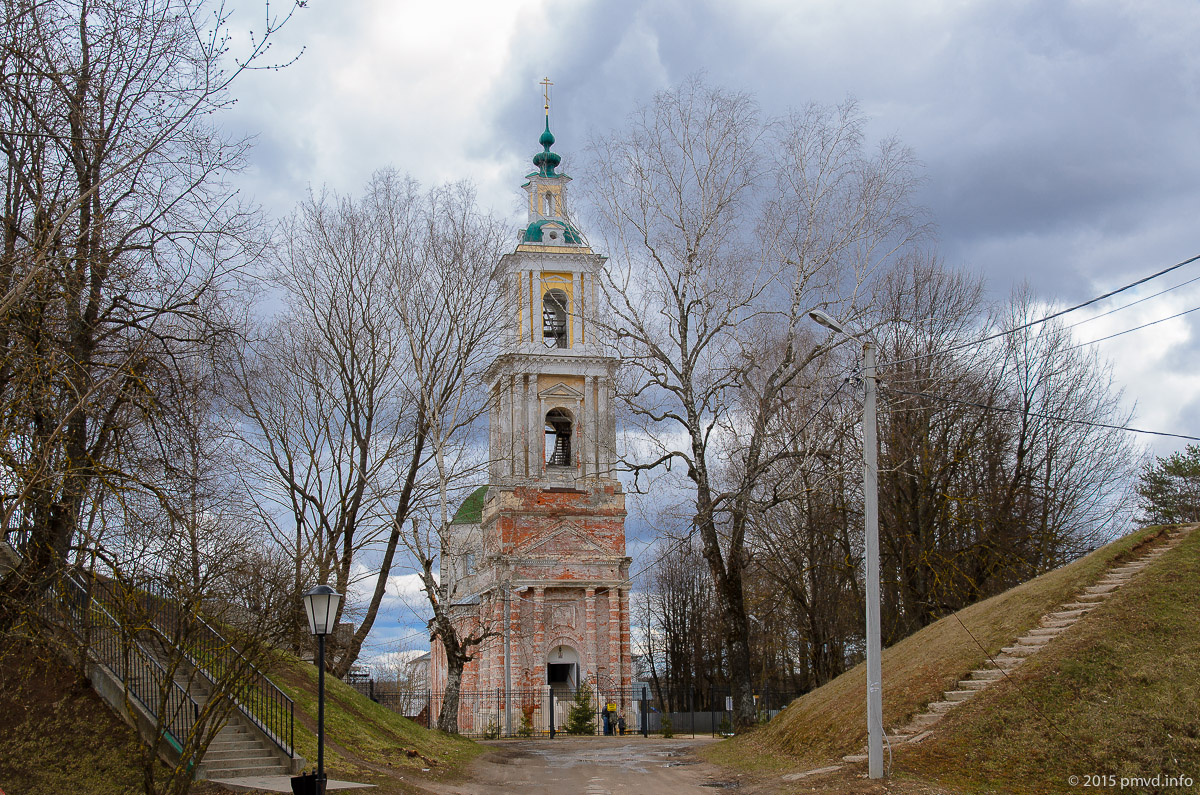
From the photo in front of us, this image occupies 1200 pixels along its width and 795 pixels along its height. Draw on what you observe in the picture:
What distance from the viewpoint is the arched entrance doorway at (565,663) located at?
38372 millimetres

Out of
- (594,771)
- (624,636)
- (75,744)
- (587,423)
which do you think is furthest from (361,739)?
(587,423)

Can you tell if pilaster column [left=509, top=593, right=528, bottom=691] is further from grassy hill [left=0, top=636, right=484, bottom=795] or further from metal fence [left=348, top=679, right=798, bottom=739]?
grassy hill [left=0, top=636, right=484, bottom=795]

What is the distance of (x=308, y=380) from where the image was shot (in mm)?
26672

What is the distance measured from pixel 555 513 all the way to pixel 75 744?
25.7 m

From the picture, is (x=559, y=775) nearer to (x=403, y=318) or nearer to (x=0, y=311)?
(x=403, y=318)

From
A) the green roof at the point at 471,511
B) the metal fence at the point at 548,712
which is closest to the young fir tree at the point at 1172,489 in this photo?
the metal fence at the point at 548,712

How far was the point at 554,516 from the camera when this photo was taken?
128 ft

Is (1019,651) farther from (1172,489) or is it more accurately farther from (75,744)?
(1172,489)

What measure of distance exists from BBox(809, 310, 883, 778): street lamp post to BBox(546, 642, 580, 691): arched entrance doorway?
80.8 ft

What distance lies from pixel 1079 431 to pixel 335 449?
75.2 ft

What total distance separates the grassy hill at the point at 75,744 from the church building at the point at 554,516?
18475 millimetres

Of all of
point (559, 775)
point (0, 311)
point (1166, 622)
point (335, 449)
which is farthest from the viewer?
point (335, 449)

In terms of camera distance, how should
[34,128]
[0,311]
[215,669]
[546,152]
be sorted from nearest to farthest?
[0,311] → [34,128] → [215,669] → [546,152]

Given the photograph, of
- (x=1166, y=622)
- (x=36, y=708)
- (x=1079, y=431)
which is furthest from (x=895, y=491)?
(x=36, y=708)
